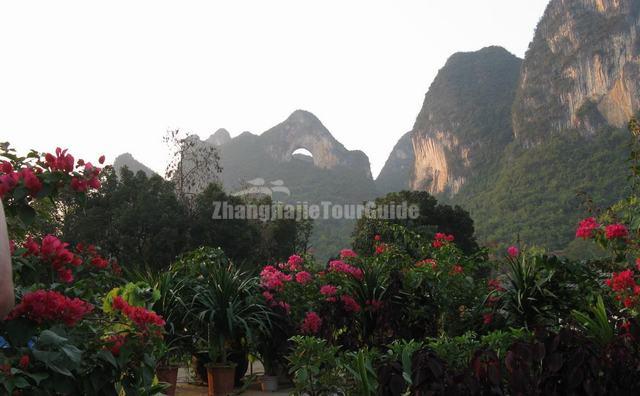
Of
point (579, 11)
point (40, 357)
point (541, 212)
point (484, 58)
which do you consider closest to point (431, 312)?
point (40, 357)

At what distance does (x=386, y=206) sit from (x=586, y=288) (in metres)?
29.6

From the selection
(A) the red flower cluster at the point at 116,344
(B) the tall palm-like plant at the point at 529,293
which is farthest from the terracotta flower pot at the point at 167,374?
(B) the tall palm-like plant at the point at 529,293

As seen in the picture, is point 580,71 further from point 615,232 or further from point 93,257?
point 93,257

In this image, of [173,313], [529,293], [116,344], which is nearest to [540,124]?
[529,293]

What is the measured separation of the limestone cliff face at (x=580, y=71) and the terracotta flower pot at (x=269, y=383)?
63.4m

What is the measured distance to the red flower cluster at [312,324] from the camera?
437cm

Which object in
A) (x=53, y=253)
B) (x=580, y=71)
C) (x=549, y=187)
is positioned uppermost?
(x=580, y=71)

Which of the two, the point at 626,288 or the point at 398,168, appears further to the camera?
the point at 398,168

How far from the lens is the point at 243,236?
2531cm

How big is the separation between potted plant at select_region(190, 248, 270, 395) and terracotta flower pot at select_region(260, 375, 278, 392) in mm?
284

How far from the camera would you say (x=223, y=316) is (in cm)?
449

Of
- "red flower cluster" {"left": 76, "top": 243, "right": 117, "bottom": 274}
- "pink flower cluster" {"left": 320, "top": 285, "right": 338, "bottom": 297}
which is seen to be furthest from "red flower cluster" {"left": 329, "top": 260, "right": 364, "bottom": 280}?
"red flower cluster" {"left": 76, "top": 243, "right": 117, "bottom": 274}

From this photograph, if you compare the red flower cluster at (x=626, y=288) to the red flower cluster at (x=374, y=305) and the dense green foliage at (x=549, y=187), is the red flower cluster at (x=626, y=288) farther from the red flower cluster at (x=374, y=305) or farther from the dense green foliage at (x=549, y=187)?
the dense green foliage at (x=549, y=187)

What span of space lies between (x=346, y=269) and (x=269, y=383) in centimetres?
116
